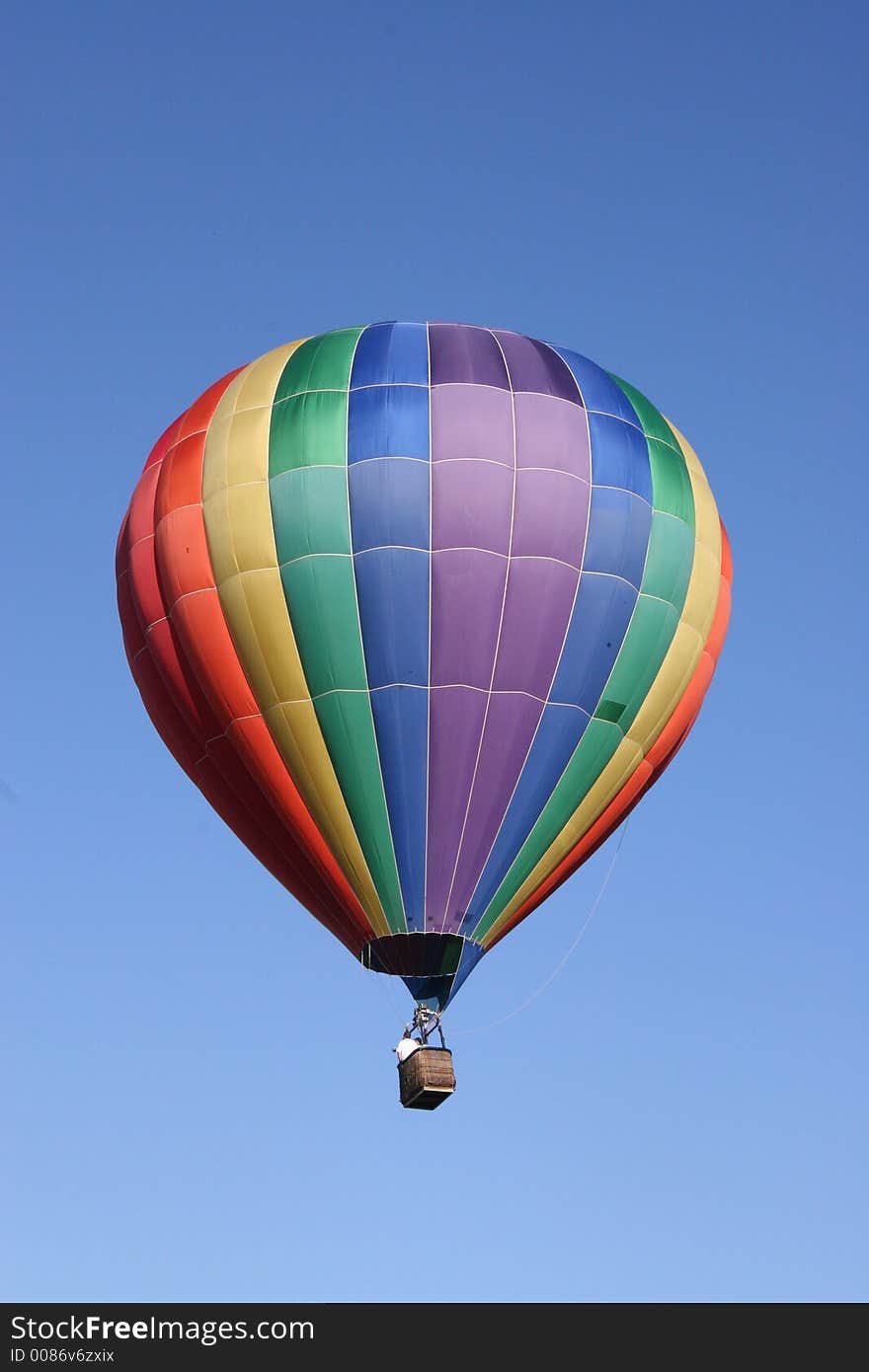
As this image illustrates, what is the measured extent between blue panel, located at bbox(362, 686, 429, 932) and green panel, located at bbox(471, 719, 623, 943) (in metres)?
0.94

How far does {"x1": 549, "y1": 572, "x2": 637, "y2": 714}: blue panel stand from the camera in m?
24.1

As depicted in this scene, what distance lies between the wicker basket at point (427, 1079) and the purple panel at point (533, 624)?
3353 mm

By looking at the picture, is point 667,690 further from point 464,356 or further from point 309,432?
point 309,432

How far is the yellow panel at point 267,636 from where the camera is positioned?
940 inches

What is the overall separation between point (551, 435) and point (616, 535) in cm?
108

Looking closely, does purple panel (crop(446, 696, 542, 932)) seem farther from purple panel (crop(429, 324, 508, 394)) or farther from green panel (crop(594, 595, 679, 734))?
purple panel (crop(429, 324, 508, 394))

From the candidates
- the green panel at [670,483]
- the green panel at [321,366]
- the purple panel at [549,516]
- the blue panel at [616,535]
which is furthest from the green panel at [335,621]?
the green panel at [670,483]

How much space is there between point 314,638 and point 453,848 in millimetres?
2240

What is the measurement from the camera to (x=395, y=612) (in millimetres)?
23672

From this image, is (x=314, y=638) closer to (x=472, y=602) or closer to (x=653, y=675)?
(x=472, y=602)

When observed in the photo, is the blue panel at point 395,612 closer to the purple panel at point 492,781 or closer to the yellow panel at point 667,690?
the purple panel at point 492,781

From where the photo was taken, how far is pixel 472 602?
23.7m

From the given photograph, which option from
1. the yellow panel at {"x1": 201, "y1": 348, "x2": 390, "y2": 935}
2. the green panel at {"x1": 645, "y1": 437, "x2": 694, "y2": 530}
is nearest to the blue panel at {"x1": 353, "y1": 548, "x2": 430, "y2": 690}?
the yellow panel at {"x1": 201, "y1": 348, "x2": 390, "y2": 935}

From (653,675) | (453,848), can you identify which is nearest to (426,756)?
(453,848)
